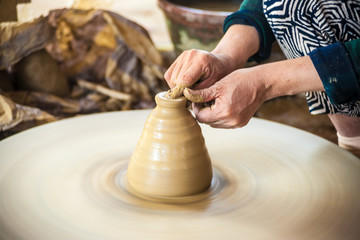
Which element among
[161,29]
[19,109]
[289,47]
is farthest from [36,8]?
[161,29]

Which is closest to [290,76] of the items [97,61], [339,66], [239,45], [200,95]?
[339,66]

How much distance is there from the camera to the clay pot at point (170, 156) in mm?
984

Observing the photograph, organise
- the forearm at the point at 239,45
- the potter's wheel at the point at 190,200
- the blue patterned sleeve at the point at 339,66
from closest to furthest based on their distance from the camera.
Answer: the potter's wheel at the point at 190,200 < the blue patterned sleeve at the point at 339,66 < the forearm at the point at 239,45

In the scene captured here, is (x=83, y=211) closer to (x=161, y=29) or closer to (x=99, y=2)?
(x=99, y=2)

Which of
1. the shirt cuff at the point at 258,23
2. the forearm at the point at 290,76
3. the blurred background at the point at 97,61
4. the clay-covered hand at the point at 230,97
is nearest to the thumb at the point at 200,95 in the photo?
the clay-covered hand at the point at 230,97

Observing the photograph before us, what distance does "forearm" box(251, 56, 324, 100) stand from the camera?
1024 mm

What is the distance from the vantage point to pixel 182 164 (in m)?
0.98

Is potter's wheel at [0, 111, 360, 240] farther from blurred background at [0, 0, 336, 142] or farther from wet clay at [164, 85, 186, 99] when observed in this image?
blurred background at [0, 0, 336, 142]

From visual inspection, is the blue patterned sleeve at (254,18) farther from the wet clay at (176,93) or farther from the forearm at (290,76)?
the wet clay at (176,93)

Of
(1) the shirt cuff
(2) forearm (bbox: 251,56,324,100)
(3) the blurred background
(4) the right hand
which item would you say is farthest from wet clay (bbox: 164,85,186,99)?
(3) the blurred background

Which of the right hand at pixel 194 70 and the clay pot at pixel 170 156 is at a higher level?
the right hand at pixel 194 70

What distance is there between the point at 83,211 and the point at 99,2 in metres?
2.03

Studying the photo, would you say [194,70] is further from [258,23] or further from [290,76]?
[258,23]

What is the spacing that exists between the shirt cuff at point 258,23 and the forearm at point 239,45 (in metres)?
0.01
